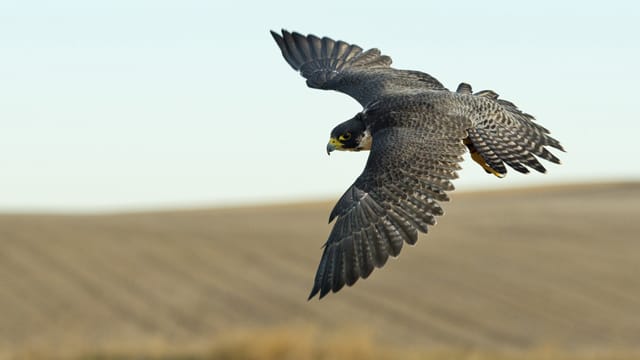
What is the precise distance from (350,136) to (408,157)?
75cm

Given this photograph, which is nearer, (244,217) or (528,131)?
(528,131)

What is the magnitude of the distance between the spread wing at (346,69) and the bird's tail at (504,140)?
1.09 m

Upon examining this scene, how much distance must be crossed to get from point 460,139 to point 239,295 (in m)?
24.5

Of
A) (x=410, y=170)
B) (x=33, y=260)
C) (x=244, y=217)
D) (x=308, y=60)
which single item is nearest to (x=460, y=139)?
(x=410, y=170)

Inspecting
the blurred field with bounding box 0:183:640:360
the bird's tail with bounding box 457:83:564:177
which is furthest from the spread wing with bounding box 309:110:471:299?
the blurred field with bounding box 0:183:640:360

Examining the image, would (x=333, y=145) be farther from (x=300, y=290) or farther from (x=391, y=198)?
(x=300, y=290)

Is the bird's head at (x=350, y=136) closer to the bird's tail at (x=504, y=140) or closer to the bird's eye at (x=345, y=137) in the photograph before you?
the bird's eye at (x=345, y=137)

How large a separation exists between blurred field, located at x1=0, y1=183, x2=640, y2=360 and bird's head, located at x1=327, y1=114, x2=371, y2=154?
37.0 feet

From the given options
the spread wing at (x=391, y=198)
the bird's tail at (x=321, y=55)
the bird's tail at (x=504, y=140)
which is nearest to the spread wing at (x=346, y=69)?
the bird's tail at (x=321, y=55)

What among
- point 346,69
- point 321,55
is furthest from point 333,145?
point 321,55

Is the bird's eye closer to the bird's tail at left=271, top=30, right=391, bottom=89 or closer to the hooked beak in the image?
the hooked beak

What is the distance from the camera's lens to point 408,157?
7.39 metres

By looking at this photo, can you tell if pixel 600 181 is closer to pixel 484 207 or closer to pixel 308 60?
pixel 484 207

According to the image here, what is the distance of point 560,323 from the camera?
28625 mm
